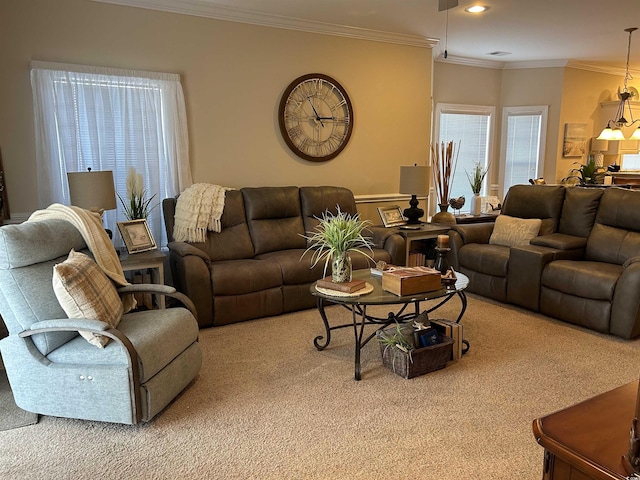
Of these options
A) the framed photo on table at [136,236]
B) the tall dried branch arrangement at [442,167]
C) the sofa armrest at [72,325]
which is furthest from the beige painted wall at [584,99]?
the sofa armrest at [72,325]

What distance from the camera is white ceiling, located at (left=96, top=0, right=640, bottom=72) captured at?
4.24 m

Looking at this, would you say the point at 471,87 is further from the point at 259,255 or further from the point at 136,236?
the point at 136,236

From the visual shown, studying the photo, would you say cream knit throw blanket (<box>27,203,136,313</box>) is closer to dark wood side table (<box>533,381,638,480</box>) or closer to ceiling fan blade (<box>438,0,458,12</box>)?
dark wood side table (<box>533,381,638,480</box>)

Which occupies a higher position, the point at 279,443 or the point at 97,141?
the point at 97,141

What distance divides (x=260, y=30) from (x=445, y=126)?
3.14 m

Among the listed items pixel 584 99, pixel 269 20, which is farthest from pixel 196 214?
pixel 584 99

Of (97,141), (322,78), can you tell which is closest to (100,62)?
(97,141)

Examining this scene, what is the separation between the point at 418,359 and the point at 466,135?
4.83 metres

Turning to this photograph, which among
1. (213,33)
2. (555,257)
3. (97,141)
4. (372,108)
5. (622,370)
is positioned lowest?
(622,370)

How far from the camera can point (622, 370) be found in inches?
122

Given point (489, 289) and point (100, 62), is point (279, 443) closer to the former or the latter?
point (489, 289)

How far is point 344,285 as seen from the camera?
3031 millimetres

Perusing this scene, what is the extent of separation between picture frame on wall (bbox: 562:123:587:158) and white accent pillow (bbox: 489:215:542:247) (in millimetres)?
3047

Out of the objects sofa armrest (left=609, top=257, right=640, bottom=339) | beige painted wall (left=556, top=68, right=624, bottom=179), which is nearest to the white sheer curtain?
sofa armrest (left=609, top=257, right=640, bottom=339)
